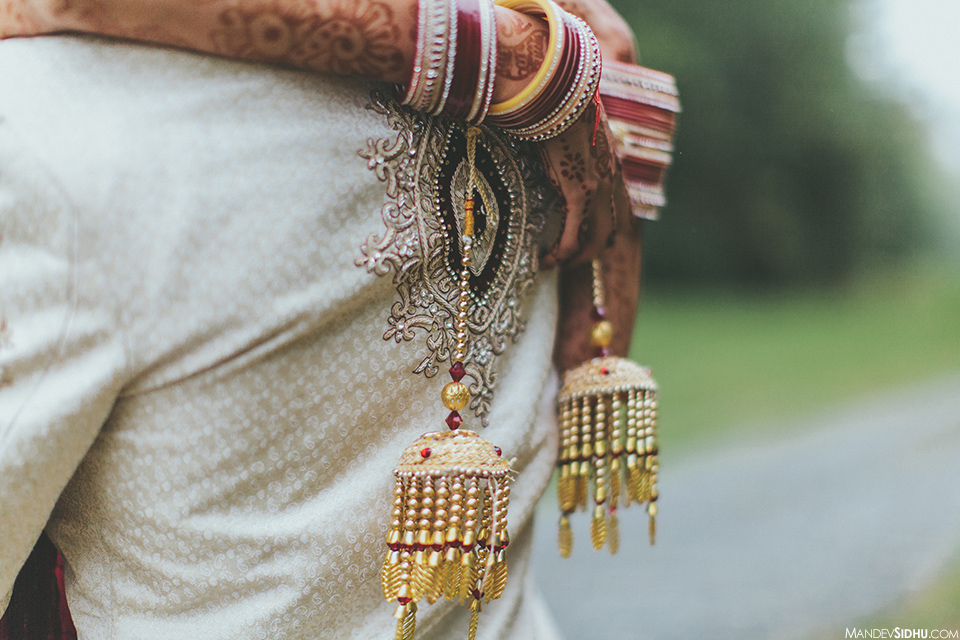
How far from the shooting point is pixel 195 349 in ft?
2.27

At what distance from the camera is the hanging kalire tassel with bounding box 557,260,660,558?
97cm

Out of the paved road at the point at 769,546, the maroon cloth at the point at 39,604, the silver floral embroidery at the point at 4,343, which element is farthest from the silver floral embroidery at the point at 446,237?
the paved road at the point at 769,546

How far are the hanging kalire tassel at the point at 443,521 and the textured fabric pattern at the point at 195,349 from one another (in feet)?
0.16

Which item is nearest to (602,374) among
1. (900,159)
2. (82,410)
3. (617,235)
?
(617,235)

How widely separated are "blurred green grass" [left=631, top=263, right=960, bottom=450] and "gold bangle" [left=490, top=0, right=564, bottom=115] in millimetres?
3714

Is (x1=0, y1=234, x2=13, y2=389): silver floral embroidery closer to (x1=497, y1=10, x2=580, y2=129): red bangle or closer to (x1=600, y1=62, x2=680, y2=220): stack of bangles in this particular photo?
(x1=497, y1=10, x2=580, y2=129): red bangle

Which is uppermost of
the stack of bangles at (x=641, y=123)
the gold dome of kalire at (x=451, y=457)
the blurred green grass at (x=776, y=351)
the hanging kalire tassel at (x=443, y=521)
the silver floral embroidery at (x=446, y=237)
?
the stack of bangles at (x=641, y=123)

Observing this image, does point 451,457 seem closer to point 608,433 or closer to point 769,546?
point 608,433

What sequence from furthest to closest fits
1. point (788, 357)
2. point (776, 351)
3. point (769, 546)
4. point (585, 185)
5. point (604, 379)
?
point (776, 351), point (788, 357), point (769, 546), point (604, 379), point (585, 185)

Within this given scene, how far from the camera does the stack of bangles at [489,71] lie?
2.31 ft

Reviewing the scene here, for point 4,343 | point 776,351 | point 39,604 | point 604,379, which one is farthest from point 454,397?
point 776,351

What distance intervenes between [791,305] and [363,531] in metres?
11.0

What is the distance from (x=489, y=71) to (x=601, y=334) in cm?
41

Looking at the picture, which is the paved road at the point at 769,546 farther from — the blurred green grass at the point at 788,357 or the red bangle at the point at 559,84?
the red bangle at the point at 559,84
